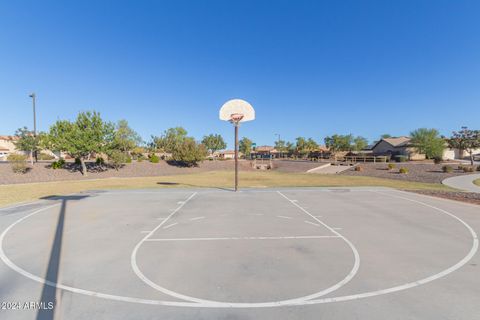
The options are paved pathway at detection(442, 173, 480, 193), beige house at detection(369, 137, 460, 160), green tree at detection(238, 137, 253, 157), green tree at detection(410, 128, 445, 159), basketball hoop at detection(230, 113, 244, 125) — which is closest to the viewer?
paved pathway at detection(442, 173, 480, 193)

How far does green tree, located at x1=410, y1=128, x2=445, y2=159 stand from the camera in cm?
4341

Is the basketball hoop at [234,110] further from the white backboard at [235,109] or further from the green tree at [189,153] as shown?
the green tree at [189,153]

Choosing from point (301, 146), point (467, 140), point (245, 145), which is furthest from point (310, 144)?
point (467, 140)

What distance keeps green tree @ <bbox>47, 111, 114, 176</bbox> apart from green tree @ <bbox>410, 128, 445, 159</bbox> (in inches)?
2374

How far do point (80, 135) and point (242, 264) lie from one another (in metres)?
31.4

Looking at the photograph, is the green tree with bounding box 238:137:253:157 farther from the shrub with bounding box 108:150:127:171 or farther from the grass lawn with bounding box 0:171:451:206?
the grass lawn with bounding box 0:171:451:206

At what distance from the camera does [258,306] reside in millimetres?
3959

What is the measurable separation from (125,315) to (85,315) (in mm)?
722

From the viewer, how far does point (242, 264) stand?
5551 mm

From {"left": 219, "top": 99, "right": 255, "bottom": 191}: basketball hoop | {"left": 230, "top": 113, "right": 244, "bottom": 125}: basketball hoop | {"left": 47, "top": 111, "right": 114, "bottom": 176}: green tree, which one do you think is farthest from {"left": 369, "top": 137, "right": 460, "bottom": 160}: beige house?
{"left": 47, "top": 111, "right": 114, "bottom": 176}: green tree

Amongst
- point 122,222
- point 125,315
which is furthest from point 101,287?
point 122,222

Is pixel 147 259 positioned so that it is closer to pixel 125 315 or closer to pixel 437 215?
pixel 125 315

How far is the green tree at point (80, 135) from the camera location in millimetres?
27297

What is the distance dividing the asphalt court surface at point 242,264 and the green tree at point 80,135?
20.2 metres
